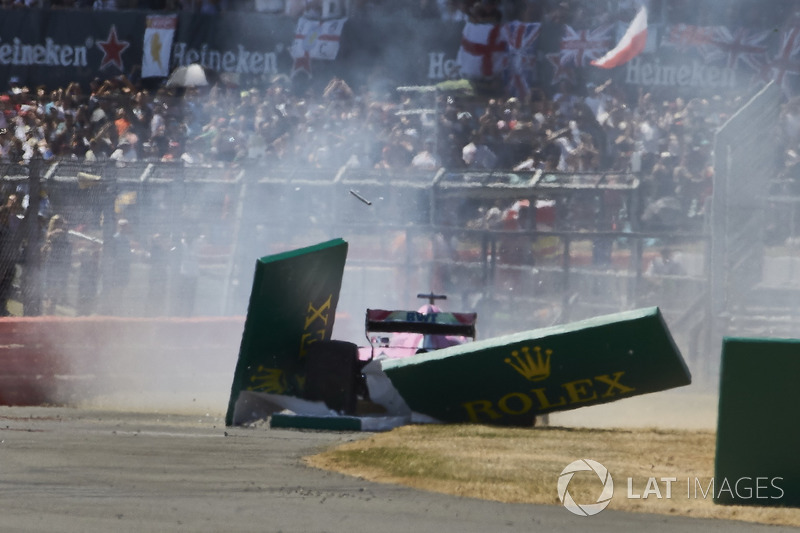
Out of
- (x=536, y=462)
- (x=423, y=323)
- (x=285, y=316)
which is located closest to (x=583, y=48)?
(x=423, y=323)

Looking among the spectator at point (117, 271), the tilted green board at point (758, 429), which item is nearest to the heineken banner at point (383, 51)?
the spectator at point (117, 271)

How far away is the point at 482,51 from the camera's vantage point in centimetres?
1842

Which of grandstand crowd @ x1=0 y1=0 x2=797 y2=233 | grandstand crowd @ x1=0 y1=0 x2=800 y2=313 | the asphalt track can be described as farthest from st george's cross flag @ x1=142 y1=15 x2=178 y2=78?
the asphalt track

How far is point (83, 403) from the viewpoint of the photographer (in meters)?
12.8

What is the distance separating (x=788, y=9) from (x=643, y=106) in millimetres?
2351

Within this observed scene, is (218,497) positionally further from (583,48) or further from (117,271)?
(583,48)

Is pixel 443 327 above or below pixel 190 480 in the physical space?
above

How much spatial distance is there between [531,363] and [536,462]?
1.73m

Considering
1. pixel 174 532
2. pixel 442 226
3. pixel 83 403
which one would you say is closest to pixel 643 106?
pixel 442 226

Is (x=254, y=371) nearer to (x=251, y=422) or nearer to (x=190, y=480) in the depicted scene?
(x=251, y=422)

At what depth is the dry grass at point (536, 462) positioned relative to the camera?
6730 millimetres

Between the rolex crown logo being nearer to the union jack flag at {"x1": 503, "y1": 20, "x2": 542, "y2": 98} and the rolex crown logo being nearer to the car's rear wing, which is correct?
the car's rear wing

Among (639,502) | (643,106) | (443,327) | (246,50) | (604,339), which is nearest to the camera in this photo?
(639,502)

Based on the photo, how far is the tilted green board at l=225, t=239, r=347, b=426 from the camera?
32.3ft
